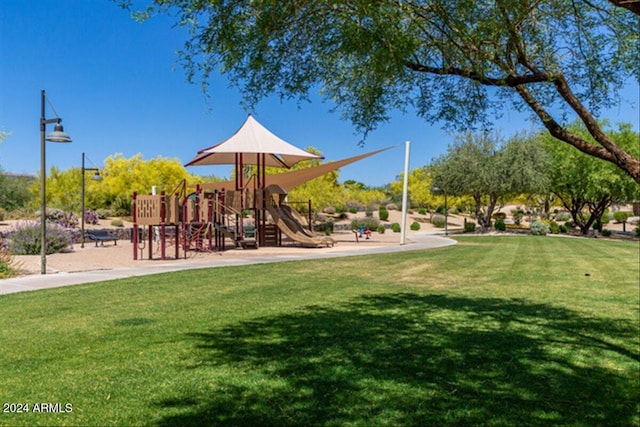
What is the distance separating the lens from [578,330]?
708cm

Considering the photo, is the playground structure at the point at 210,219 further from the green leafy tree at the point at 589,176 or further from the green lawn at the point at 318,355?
the green leafy tree at the point at 589,176

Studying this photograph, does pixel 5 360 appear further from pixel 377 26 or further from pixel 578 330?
pixel 578 330

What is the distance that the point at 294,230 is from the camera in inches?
969

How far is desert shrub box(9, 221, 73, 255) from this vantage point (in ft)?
60.3

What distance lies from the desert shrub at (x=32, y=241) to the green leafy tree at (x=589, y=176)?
31.4 m

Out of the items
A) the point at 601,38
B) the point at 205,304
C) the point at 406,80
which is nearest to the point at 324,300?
the point at 205,304

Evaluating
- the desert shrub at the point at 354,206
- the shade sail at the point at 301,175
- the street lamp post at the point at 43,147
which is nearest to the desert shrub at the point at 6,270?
the street lamp post at the point at 43,147

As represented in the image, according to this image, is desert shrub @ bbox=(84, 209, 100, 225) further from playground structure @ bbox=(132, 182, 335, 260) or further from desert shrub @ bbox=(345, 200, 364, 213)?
desert shrub @ bbox=(345, 200, 364, 213)

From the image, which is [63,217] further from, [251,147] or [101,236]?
[251,147]

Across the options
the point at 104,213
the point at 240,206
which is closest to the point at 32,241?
the point at 240,206

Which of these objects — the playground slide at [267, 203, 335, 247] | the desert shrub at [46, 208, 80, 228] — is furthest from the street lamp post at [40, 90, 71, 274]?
the desert shrub at [46, 208, 80, 228]

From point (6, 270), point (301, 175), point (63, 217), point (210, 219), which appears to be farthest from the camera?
point (63, 217)

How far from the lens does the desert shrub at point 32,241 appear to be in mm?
18375

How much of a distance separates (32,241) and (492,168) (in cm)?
2922
